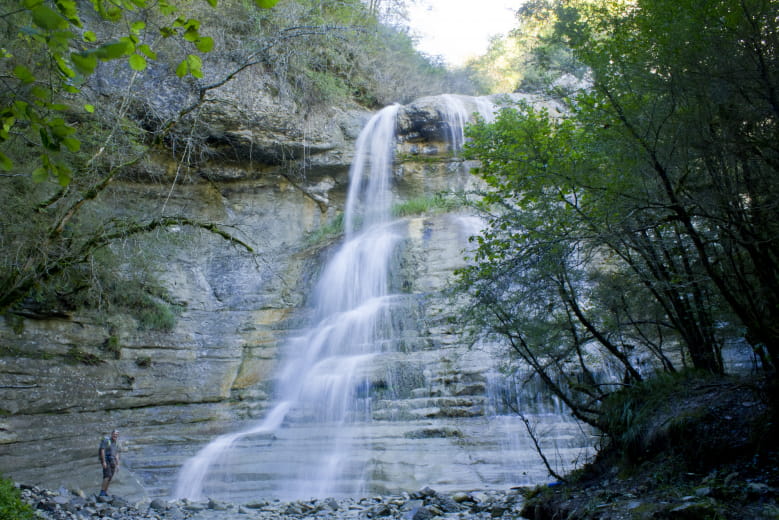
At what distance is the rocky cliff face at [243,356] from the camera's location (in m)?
8.88

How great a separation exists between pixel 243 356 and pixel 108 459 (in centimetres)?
404

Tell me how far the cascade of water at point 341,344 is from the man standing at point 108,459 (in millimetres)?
1057

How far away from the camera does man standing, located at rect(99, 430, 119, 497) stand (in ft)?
29.1

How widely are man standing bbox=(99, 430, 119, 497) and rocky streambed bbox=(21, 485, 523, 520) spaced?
1.76ft

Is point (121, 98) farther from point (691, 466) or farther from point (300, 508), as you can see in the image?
point (691, 466)

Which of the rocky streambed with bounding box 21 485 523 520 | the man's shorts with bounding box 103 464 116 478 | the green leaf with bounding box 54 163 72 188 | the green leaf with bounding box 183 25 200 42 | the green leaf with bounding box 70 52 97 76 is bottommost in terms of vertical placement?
the rocky streambed with bounding box 21 485 523 520

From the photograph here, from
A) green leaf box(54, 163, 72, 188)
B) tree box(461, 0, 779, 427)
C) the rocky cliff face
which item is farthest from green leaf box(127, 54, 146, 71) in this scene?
the rocky cliff face

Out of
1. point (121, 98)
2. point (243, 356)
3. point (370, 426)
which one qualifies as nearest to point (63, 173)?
point (370, 426)

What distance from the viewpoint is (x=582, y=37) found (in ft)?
17.5

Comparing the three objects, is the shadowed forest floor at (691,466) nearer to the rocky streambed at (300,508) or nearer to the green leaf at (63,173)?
the rocky streambed at (300,508)

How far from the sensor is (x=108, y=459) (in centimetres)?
905

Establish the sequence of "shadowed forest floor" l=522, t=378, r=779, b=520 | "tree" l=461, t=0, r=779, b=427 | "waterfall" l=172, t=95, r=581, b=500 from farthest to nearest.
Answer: "waterfall" l=172, t=95, r=581, b=500 < "tree" l=461, t=0, r=779, b=427 < "shadowed forest floor" l=522, t=378, r=779, b=520

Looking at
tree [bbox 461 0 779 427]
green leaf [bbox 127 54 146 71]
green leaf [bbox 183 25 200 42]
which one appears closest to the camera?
green leaf [bbox 127 54 146 71]

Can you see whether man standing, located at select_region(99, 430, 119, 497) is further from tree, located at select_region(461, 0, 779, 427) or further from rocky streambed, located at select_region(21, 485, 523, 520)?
tree, located at select_region(461, 0, 779, 427)
